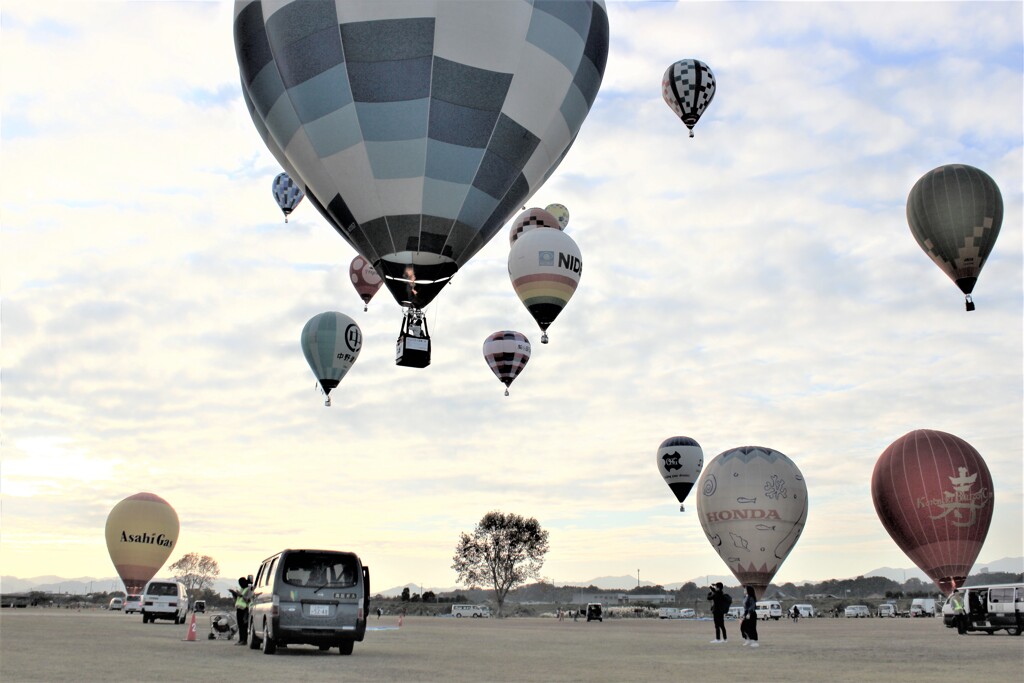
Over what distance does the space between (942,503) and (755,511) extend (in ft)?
26.4

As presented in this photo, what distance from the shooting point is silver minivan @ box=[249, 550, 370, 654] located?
17.0m

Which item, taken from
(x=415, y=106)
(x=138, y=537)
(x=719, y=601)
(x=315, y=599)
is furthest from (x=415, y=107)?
(x=138, y=537)

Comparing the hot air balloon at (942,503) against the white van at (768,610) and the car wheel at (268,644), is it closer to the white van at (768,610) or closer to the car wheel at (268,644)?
the white van at (768,610)

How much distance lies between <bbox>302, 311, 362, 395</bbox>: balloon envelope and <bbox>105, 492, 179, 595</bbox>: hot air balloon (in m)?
20.2

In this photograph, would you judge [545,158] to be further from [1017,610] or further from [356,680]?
[1017,610]

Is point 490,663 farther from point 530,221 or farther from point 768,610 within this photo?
point 768,610

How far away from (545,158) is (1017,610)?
2180cm

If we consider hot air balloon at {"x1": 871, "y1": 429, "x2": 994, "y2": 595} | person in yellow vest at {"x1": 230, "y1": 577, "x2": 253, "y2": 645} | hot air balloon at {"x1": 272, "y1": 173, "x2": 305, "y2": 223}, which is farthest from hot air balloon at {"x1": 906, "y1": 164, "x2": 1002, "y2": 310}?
person in yellow vest at {"x1": 230, "y1": 577, "x2": 253, "y2": 645}

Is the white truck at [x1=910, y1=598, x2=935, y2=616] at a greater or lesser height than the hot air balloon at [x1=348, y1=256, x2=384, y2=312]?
lesser

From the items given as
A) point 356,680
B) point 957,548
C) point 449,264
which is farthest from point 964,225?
point 356,680

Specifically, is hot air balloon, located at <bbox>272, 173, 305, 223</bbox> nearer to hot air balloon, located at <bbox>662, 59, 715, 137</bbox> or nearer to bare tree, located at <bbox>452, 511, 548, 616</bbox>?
hot air balloon, located at <bbox>662, 59, 715, 137</bbox>

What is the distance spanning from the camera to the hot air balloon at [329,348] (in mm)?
43469

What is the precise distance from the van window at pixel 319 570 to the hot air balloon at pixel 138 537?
43.3 m

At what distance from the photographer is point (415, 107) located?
2006cm
